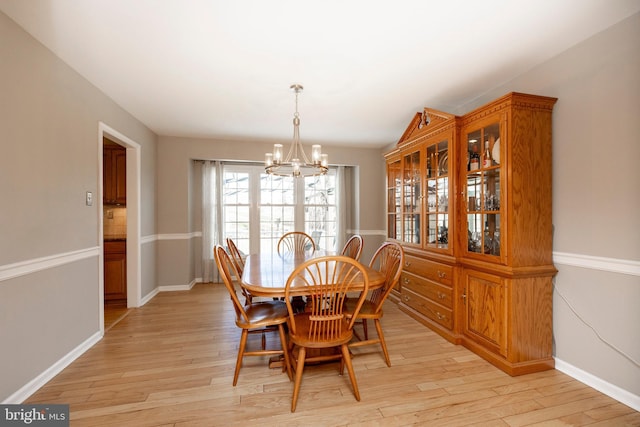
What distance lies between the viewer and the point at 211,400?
1.79 metres

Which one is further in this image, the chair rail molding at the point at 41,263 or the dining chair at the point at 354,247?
the dining chair at the point at 354,247

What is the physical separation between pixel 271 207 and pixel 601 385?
4485 millimetres

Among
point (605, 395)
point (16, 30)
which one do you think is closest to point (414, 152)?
point (605, 395)

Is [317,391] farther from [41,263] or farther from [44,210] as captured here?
[44,210]

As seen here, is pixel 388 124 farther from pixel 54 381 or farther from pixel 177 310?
pixel 54 381

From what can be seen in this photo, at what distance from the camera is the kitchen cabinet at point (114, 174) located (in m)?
3.86

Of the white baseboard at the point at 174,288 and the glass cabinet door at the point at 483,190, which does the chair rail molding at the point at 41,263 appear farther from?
the glass cabinet door at the point at 483,190

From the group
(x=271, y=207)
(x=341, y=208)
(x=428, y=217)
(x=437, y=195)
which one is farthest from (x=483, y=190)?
(x=271, y=207)

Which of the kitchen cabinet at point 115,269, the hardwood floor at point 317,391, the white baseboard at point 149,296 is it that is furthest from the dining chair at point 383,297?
the kitchen cabinet at point 115,269

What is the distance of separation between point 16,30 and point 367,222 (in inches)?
179

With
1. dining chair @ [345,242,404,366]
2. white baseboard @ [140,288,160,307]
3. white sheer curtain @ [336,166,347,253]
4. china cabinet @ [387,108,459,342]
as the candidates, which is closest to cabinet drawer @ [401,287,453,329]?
china cabinet @ [387,108,459,342]

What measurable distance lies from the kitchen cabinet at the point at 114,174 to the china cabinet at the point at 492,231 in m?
4.01

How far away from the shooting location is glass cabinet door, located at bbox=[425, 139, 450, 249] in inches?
107

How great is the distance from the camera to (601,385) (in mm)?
1873
